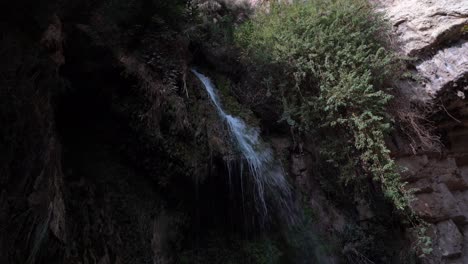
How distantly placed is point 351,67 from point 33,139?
4.51 meters

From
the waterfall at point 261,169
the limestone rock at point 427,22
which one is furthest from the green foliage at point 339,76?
the waterfall at point 261,169

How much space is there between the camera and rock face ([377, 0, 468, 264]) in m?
5.18

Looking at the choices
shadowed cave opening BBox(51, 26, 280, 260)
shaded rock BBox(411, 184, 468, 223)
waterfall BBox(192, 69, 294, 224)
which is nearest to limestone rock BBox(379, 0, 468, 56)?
shaded rock BBox(411, 184, 468, 223)

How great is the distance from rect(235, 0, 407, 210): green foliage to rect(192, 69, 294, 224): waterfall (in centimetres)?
85

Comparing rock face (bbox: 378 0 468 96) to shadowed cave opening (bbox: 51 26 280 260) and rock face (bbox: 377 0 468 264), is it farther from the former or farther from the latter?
shadowed cave opening (bbox: 51 26 280 260)

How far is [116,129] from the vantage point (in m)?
4.38

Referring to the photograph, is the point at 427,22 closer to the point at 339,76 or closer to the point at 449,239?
the point at 339,76


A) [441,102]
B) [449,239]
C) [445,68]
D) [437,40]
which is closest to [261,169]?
[449,239]

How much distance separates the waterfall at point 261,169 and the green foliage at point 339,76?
852 millimetres

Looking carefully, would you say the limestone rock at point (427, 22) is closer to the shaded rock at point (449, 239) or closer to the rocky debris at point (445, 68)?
the rocky debris at point (445, 68)

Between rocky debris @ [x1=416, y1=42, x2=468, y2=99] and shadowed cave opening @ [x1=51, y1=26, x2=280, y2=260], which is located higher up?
rocky debris @ [x1=416, y1=42, x2=468, y2=99]

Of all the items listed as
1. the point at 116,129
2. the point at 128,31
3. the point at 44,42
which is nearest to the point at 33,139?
the point at 44,42

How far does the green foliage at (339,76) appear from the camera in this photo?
16.6 feet

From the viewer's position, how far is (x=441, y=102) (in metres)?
5.71
